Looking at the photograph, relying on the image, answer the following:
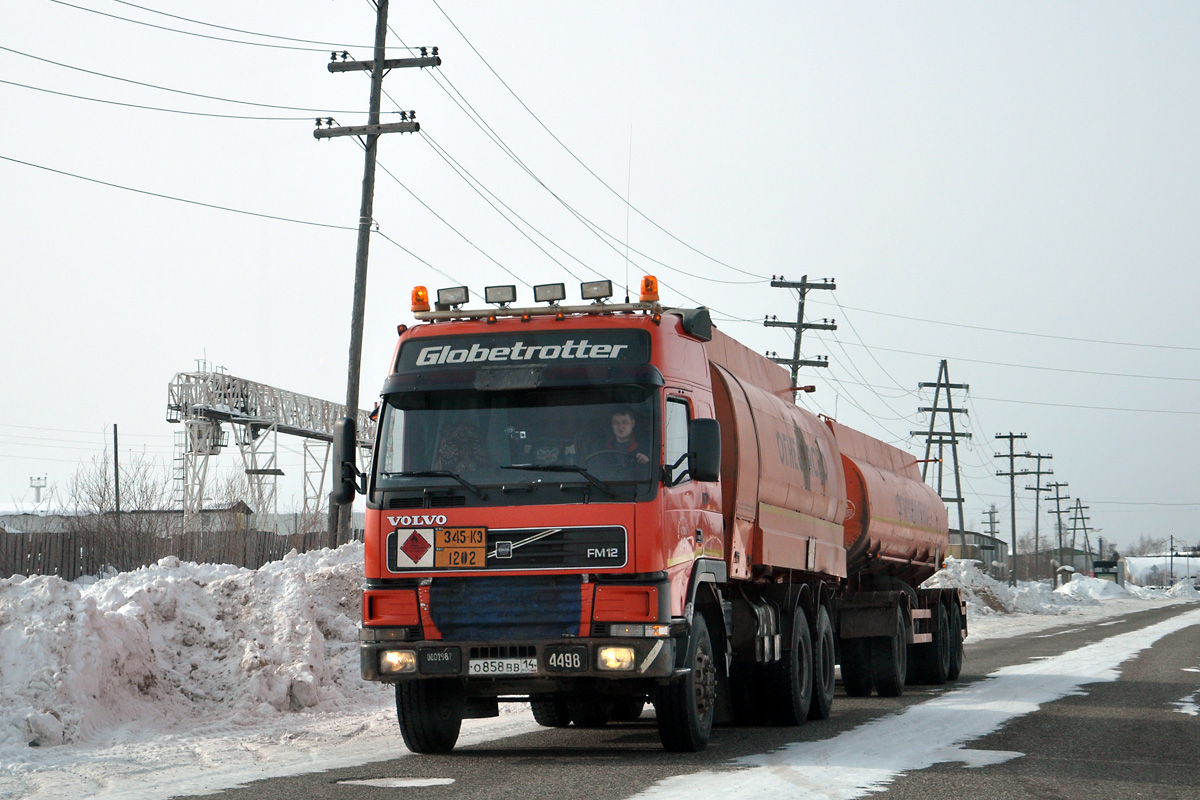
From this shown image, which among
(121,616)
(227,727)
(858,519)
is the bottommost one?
(227,727)

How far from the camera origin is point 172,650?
563 inches

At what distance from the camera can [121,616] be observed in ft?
44.2

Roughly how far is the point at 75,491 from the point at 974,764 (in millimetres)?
29121

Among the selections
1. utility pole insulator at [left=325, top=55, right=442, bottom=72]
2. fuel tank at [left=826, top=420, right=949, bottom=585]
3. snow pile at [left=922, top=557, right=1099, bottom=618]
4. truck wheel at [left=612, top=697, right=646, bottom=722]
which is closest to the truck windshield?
truck wheel at [left=612, top=697, right=646, bottom=722]

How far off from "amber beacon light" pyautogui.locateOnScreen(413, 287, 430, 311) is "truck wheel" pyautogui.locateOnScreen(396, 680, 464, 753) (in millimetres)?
3200

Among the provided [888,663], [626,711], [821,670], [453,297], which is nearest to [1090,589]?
[888,663]

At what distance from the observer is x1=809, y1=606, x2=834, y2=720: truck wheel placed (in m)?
14.1

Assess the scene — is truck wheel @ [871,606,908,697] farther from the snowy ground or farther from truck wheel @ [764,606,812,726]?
truck wheel @ [764,606,812,726]

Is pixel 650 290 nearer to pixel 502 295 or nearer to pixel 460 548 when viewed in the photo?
pixel 502 295

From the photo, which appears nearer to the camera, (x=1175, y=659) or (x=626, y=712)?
(x=626, y=712)

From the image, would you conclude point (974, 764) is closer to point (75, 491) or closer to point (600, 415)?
point (600, 415)

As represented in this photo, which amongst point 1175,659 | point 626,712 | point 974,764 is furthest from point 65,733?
point 1175,659

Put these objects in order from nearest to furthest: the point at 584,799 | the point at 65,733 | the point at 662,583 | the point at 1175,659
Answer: the point at 584,799
the point at 662,583
the point at 65,733
the point at 1175,659

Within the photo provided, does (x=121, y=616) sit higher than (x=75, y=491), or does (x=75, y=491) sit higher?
(x=75, y=491)
